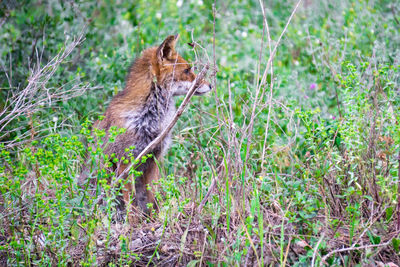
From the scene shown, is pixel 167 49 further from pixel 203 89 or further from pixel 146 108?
pixel 146 108

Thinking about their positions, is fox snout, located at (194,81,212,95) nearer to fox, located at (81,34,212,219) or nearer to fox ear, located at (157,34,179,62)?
fox, located at (81,34,212,219)

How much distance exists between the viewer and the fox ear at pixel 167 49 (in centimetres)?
525

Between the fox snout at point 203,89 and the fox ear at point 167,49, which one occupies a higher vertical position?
the fox ear at point 167,49

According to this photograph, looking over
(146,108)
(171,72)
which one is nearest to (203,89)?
(171,72)

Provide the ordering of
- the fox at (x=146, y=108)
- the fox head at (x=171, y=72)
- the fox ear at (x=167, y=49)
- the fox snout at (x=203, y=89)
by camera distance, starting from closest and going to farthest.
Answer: the fox at (x=146, y=108) → the fox ear at (x=167, y=49) → the fox head at (x=171, y=72) → the fox snout at (x=203, y=89)

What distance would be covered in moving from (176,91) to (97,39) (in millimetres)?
2599

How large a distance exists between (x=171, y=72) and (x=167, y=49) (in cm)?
25

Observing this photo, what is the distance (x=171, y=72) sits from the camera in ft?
17.8

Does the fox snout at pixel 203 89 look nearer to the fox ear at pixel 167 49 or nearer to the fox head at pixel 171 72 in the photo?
the fox head at pixel 171 72

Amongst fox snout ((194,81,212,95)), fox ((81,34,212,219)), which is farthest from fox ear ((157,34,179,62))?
fox snout ((194,81,212,95))

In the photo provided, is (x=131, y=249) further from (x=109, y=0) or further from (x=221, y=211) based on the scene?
(x=109, y=0)

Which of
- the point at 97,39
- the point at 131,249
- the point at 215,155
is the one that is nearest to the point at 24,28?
the point at 97,39

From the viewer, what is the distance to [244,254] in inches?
133

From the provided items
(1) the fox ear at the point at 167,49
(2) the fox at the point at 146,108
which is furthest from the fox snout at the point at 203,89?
(1) the fox ear at the point at 167,49
